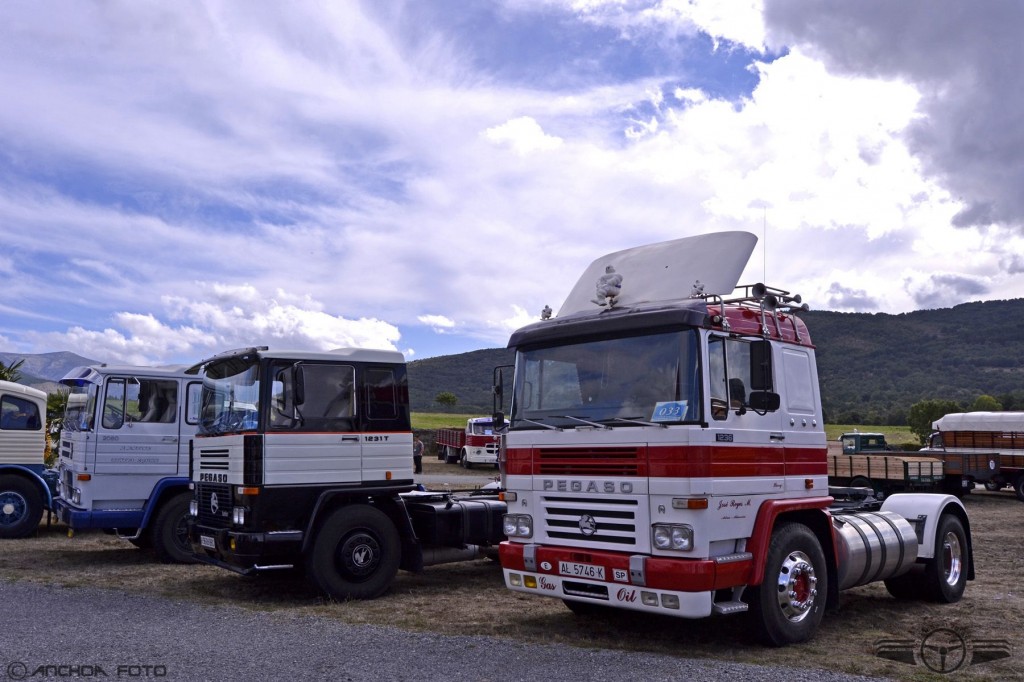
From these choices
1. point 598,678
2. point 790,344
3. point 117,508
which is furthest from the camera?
point 117,508

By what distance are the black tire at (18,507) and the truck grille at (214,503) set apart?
625cm

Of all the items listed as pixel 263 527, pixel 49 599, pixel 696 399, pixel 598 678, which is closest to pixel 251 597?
pixel 263 527

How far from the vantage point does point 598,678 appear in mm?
6215

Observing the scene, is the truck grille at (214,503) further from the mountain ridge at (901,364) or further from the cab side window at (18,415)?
the mountain ridge at (901,364)

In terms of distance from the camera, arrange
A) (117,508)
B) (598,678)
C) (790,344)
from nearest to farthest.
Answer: (598,678) → (790,344) → (117,508)

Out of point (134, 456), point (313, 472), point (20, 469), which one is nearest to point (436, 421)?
point (20, 469)

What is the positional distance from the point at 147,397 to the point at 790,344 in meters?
8.80

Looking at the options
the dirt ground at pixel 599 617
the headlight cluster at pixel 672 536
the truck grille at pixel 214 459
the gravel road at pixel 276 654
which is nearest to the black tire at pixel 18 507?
the dirt ground at pixel 599 617

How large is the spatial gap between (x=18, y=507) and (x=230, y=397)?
288 inches

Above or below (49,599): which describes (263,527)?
above

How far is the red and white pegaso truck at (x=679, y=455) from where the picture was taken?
6.63 metres

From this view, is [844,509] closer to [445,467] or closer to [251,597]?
[251,597]

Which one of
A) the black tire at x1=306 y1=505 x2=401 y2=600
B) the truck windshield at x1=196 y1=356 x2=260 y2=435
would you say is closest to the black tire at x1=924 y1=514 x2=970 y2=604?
the black tire at x1=306 y1=505 x2=401 y2=600

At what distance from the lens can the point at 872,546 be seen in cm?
858
